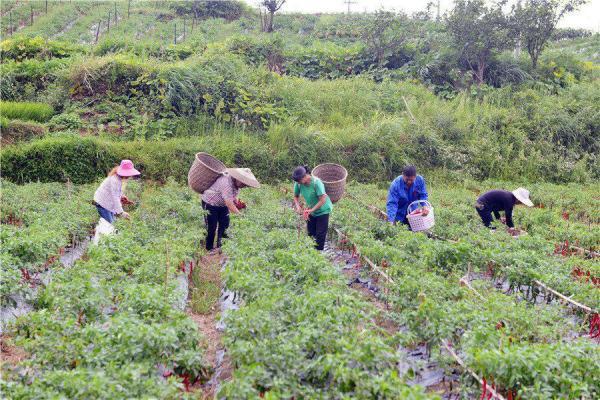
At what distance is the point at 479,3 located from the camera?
23078 mm

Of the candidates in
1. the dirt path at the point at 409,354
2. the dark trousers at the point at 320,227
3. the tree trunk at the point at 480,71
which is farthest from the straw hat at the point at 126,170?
the tree trunk at the point at 480,71

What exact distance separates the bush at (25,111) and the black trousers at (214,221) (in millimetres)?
10650

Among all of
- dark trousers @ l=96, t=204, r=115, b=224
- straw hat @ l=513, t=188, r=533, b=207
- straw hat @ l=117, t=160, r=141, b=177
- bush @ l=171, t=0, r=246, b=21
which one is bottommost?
dark trousers @ l=96, t=204, r=115, b=224

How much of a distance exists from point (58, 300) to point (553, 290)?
5322 mm

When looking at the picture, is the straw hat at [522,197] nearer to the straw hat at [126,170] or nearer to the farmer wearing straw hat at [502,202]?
the farmer wearing straw hat at [502,202]

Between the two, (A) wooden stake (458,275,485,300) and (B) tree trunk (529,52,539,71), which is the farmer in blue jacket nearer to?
(A) wooden stake (458,275,485,300)

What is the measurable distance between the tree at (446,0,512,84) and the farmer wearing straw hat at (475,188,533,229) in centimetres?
1434

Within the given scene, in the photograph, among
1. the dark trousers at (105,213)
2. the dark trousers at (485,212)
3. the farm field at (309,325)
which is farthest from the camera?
the dark trousers at (485,212)

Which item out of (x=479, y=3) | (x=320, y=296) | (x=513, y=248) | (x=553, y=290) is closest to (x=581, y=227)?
(x=513, y=248)

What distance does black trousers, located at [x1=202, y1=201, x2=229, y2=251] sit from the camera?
9930 mm

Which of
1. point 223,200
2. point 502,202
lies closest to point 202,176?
point 223,200

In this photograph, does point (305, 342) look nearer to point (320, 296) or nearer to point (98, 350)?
point (320, 296)

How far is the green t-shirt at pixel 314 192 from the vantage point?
30.3 feet

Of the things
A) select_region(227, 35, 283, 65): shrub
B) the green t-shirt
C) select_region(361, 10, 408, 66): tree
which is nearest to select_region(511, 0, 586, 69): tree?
select_region(361, 10, 408, 66): tree
